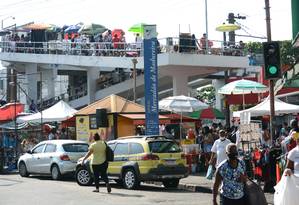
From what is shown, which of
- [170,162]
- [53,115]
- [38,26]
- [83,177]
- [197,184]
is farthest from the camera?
[38,26]

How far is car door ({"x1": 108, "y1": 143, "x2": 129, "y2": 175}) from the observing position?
1878cm

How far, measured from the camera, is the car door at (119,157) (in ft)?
61.6

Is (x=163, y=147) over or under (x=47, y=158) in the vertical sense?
over

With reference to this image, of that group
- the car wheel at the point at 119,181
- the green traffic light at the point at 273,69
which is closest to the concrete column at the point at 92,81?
the car wheel at the point at 119,181

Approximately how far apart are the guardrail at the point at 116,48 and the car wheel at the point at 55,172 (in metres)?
14.2

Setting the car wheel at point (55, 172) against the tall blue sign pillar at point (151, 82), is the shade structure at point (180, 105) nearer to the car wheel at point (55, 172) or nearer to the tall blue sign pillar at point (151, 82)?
the tall blue sign pillar at point (151, 82)

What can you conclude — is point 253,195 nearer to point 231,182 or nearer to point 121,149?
point 231,182

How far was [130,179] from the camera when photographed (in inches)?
728

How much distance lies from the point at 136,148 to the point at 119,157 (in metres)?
0.74

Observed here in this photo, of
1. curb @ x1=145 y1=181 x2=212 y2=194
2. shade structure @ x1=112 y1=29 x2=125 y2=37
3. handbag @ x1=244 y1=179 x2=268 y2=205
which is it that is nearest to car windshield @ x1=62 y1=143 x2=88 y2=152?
curb @ x1=145 y1=181 x2=212 y2=194

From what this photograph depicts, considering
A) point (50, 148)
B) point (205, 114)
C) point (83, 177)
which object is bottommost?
point (83, 177)

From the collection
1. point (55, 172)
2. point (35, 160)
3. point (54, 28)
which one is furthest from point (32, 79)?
point (55, 172)

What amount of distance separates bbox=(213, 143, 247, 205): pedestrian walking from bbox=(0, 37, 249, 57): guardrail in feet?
86.8

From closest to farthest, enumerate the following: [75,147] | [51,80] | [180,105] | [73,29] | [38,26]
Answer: [75,147]
[180,105]
[38,26]
[73,29]
[51,80]
